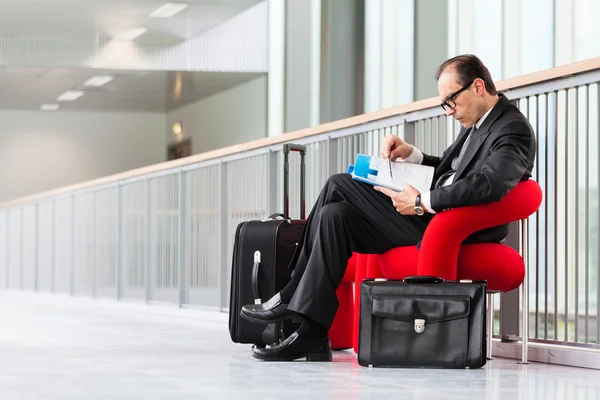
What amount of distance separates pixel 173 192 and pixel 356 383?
177 inches

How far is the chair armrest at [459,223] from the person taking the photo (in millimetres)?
2879

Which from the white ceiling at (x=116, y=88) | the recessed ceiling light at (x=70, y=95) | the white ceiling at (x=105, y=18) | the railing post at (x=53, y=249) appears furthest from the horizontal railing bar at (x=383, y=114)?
the recessed ceiling light at (x=70, y=95)

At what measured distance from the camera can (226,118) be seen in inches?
610

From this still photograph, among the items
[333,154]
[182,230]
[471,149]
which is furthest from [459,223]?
[182,230]

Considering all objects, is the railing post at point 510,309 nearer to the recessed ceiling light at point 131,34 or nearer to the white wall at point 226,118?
the white wall at point 226,118

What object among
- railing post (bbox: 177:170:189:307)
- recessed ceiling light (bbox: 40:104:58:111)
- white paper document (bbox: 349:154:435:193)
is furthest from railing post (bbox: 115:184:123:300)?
recessed ceiling light (bbox: 40:104:58:111)

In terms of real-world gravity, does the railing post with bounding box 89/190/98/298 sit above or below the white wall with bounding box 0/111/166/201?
below

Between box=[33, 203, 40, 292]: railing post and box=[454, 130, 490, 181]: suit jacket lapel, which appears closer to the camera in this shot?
box=[454, 130, 490, 181]: suit jacket lapel

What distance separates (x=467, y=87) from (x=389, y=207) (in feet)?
1.40

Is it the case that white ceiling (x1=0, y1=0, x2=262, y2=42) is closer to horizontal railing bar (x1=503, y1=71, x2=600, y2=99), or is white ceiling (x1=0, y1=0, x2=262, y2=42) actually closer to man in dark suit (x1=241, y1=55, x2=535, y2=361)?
horizontal railing bar (x1=503, y1=71, x2=600, y2=99)

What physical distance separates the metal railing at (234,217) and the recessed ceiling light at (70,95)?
5083 millimetres

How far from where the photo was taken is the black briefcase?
2.86m

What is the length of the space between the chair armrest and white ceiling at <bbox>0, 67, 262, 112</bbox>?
35.6 ft

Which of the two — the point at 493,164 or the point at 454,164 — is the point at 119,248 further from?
the point at 493,164
